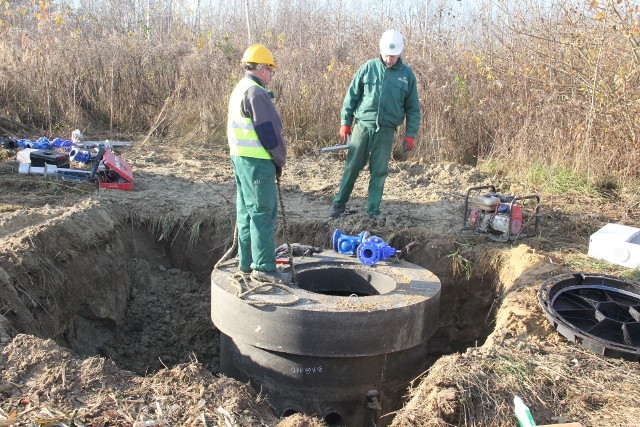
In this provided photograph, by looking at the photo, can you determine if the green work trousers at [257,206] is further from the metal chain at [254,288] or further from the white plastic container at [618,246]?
the white plastic container at [618,246]

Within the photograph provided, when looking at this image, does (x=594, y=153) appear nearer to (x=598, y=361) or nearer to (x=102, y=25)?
(x=598, y=361)

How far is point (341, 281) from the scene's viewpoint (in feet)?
18.1

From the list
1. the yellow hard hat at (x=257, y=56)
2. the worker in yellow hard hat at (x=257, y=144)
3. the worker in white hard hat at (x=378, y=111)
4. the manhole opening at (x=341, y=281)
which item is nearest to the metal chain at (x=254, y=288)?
the worker in yellow hard hat at (x=257, y=144)

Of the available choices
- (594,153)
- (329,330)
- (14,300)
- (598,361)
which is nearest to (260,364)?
(329,330)

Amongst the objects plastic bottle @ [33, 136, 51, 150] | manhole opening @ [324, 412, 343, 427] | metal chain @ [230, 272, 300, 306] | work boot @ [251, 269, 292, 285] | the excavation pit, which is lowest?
manhole opening @ [324, 412, 343, 427]

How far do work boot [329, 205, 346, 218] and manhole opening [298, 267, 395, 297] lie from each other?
4.42 feet

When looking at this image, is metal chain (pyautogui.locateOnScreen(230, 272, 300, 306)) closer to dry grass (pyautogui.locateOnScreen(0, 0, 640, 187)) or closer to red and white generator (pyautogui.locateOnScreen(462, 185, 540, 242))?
red and white generator (pyautogui.locateOnScreen(462, 185, 540, 242))

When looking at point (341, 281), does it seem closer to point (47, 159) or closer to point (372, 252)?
point (372, 252)

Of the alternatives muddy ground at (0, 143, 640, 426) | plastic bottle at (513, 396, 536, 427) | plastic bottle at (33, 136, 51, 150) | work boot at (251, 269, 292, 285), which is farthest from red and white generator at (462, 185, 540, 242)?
plastic bottle at (33, 136, 51, 150)

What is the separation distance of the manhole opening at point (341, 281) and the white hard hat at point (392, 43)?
90.0 inches

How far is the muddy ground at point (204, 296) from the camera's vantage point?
3523 mm

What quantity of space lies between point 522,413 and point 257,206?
2.25m

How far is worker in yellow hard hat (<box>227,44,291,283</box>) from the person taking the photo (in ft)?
14.0

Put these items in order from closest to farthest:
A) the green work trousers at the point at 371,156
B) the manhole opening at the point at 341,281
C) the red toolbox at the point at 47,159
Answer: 1. the manhole opening at the point at 341,281
2. the green work trousers at the point at 371,156
3. the red toolbox at the point at 47,159
